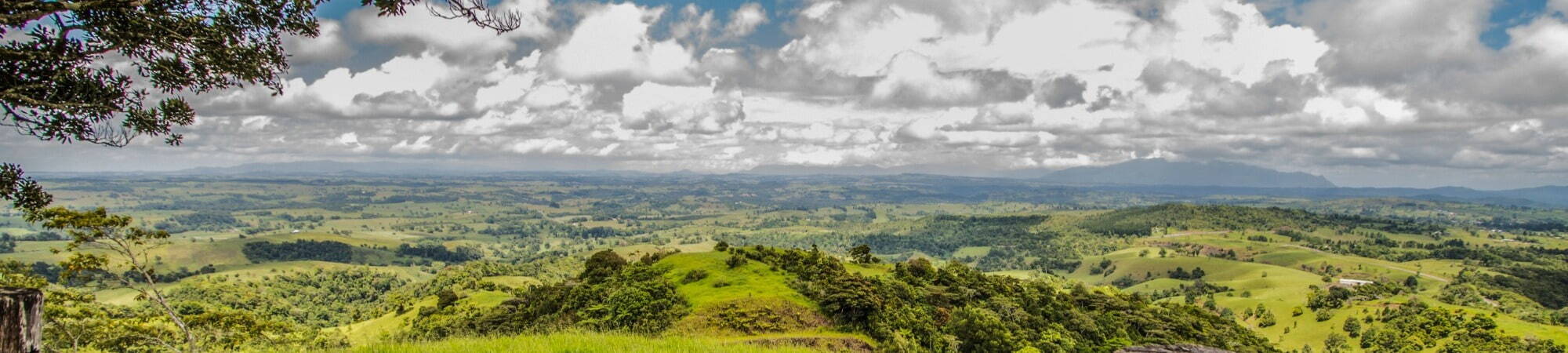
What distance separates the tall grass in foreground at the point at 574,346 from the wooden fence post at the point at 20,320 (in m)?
4.87

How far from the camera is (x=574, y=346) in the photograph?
10398 millimetres

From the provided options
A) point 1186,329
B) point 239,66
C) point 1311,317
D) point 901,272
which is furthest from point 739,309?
point 1311,317

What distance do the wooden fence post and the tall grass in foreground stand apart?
16.0 feet

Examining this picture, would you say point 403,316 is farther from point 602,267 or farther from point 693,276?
point 693,276

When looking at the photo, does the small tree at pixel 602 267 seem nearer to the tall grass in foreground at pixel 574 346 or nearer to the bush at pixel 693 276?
the bush at pixel 693 276

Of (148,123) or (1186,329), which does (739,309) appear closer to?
(148,123)

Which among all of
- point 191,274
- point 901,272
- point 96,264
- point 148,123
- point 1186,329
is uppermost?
point 148,123

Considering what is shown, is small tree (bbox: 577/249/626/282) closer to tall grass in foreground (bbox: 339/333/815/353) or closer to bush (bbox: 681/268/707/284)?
bush (bbox: 681/268/707/284)

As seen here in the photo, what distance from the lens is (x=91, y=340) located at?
3189 cm

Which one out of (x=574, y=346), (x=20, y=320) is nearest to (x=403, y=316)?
(x=574, y=346)

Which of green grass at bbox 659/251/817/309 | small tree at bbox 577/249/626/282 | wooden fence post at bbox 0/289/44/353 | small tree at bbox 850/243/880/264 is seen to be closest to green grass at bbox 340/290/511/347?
small tree at bbox 577/249/626/282

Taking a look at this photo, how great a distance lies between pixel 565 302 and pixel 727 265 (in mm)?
16622

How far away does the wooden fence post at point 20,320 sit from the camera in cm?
446

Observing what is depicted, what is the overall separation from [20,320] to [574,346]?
251 inches
